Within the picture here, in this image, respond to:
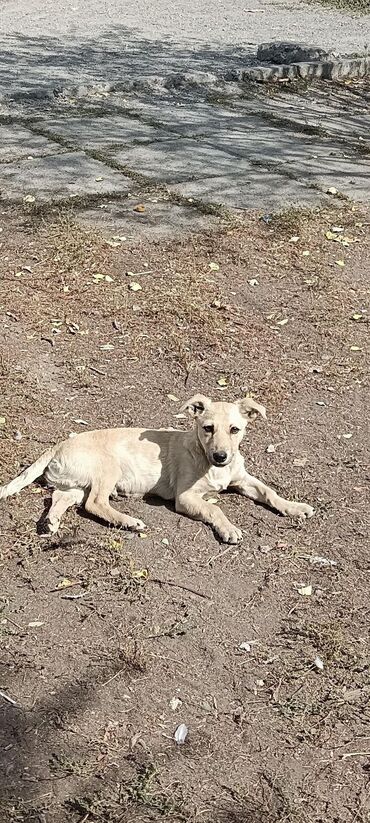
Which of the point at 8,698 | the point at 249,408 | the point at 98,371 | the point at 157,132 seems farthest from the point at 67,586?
the point at 157,132

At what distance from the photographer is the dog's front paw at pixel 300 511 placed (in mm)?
4645

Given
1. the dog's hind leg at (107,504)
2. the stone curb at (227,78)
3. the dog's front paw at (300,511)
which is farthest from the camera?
the stone curb at (227,78)

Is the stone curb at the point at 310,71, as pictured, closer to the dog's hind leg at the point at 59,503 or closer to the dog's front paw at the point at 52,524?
the dog's hind leg at the point at 59,503

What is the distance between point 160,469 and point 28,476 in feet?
2.03

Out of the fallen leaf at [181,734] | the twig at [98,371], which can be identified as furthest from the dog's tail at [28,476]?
the fallen leaf at [181,734]

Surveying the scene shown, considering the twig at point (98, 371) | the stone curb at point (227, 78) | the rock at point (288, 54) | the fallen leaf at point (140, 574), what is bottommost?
the twig at point (98, 371)

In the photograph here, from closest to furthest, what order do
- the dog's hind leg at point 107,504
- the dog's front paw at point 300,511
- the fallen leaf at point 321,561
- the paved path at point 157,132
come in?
1. the fallen leaf at point 321,561
2. the dog's hind leg at point 107,504
3. the dog's front paw at point 300,511
4. the paved path at point 157,132

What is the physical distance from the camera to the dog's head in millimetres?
4477

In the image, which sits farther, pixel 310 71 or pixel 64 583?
pixel 310 71

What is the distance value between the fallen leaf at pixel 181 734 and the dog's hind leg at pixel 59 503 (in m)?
1.26

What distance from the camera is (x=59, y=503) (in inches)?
180

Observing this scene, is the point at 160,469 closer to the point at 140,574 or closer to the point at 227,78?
the point at 140,574

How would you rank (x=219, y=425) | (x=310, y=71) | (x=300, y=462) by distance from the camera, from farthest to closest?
(x=310, y=71) → (x=300, y=462) → (x=219, y=425)

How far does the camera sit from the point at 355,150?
10.4 m
